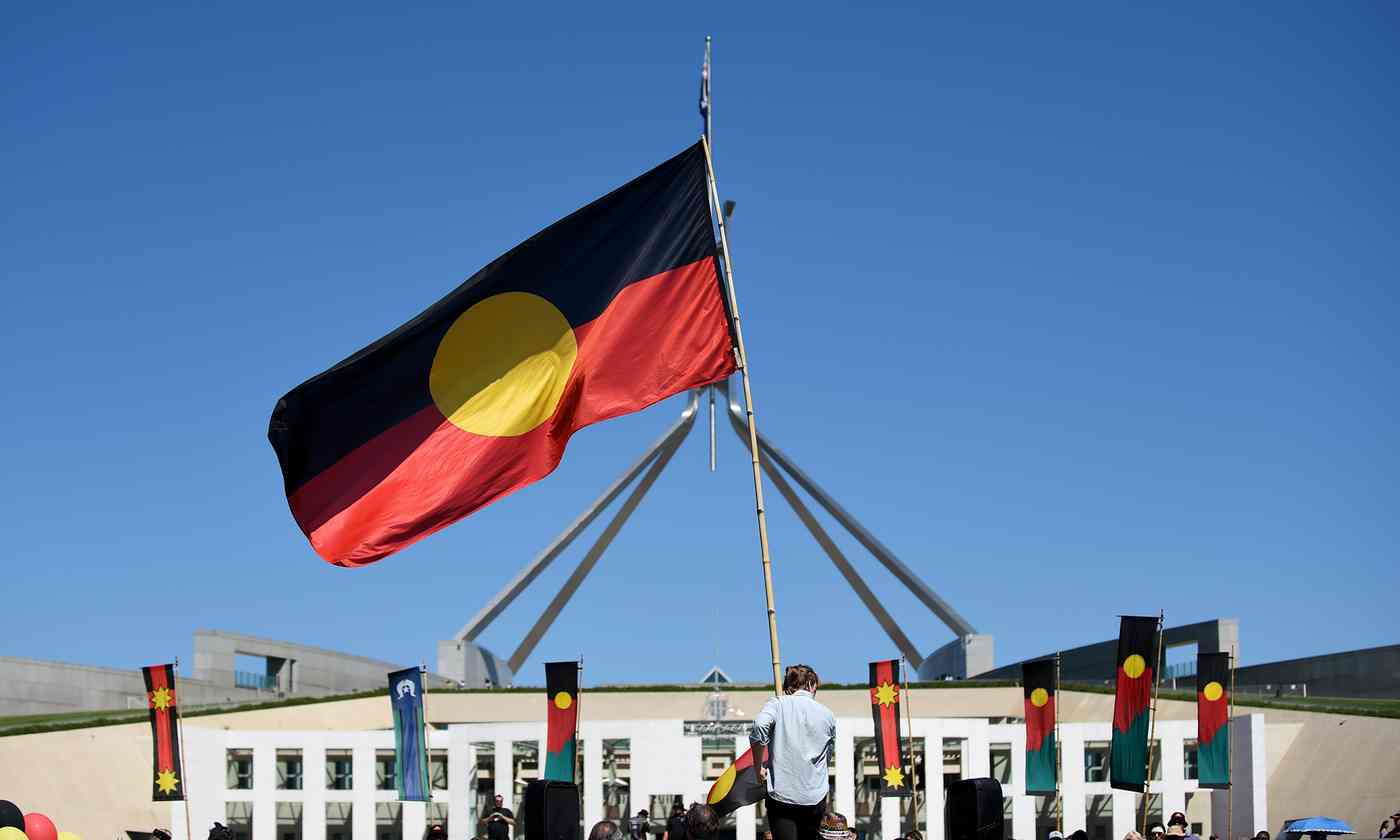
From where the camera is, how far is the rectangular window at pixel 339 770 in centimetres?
2479

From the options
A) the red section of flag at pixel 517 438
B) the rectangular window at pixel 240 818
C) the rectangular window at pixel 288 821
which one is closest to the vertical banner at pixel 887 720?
the rectangular window at pixel 288 821

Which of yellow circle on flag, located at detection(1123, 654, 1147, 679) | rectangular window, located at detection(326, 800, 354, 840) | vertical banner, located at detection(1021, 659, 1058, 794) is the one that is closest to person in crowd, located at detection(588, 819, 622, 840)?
yellow circle on flag, located at detection(1123, 654, 1147, 679)

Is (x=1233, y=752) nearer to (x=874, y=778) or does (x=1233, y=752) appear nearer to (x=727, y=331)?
(x=874, y=778)

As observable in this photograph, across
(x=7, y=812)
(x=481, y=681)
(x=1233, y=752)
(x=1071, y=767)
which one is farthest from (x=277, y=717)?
(x=7, y=812)

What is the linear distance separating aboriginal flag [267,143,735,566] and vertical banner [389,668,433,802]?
36.2 ft

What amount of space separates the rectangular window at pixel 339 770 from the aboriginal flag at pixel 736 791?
58.3 ft

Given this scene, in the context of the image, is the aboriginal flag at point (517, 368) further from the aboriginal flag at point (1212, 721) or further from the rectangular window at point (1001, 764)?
the rectangular window at point (1001, 764)

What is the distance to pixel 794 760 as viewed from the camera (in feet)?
20.5

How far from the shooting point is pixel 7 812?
360 inches

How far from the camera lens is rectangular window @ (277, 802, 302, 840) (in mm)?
25516

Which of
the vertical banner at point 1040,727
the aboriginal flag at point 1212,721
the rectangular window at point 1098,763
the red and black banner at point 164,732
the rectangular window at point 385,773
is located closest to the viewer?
the aboriginal flag at point 1212,721

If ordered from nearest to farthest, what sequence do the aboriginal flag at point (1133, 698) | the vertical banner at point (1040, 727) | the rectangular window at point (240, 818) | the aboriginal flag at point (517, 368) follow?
the aboriginal flag at point (517, 368) → the aboriginal flag at point (1133, 698) → the vertical banner at point (1040, 727) → the rectangular window at point (240, 818)

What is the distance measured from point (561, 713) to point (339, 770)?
928 cm

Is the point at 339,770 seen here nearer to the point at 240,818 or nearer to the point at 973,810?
the point at 240,818
